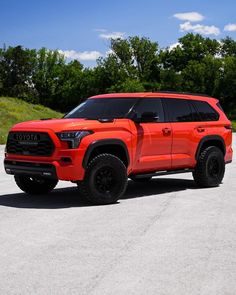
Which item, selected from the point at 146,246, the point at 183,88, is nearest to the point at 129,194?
the point at 146,246

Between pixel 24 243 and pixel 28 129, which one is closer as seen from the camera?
pixel 24 243

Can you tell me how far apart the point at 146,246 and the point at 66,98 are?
300 ft

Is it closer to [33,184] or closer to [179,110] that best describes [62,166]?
[33,184]

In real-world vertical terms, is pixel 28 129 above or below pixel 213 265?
above

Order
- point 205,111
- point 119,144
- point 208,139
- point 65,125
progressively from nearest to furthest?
point 65,125, point 119,144, point 208,139, point 205,111

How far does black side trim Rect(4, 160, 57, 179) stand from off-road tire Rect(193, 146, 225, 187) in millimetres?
3377

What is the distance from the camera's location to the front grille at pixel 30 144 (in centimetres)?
836

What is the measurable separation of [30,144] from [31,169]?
0.40 metres

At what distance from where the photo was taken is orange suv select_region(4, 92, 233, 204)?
8.30 meters

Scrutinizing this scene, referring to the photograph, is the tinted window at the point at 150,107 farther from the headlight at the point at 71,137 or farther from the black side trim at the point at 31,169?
the black side trim at the point at 31,169

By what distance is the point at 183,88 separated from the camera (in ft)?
277

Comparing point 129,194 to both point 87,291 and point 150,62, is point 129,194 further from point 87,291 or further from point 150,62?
point 150,62

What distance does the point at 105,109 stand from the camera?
31.0ft

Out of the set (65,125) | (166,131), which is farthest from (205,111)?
(65,125)
